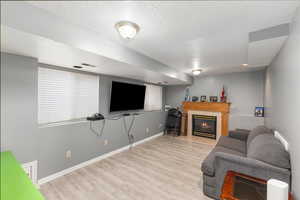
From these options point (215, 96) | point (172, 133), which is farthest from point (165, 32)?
point (172, 133)

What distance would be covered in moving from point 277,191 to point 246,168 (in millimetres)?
540

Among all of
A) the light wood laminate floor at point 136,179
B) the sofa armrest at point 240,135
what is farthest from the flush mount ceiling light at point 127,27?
the sofa armrest at point 240,135

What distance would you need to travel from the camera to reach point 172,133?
214 inches

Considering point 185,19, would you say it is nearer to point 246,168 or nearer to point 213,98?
point 246,168

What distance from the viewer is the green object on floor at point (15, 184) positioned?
1.04m

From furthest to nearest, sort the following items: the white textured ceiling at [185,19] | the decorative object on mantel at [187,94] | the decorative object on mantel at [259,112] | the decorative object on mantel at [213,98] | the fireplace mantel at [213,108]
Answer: the decorative object on mantel at [187,94], the decorative object on mantel at [213,98], the fireplace mantel at [213,108], the decorative object on mantel at [259,112], the white textured ceiling at [185,19]

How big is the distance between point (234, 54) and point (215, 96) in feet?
8.16

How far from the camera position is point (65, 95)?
2.80 metres

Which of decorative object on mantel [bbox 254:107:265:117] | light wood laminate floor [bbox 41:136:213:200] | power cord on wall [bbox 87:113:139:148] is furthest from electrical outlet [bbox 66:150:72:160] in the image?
decorative object on mantel [bbox 254:107:265:117]

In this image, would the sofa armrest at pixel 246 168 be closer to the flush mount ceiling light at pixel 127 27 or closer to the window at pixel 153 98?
the flush mount ceiling light at pixel 127 27

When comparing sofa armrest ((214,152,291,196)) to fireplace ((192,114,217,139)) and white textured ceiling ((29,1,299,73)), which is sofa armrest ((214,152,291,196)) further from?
fireplace ((192,114,217,139))

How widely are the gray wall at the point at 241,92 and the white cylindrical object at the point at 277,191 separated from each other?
3.59 m

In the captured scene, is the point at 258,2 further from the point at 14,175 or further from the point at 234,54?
the point at 14,175

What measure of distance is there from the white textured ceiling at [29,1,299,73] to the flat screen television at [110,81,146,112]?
154 centimetres
